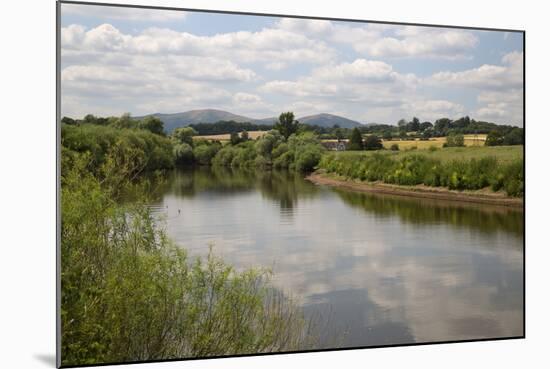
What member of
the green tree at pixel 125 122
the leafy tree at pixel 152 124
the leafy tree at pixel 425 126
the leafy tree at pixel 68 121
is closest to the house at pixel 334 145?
the leafy tree at pixel 425 126

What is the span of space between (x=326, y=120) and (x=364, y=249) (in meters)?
1.10

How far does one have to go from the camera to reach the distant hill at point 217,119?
20.0 ft

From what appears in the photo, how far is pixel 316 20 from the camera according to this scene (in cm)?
634

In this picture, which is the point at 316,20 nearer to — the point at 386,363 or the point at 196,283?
the point at 196,283

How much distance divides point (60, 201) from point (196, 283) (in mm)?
1195

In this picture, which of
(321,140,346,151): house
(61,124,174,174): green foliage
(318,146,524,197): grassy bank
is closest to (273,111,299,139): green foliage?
(321,140,346,151): house

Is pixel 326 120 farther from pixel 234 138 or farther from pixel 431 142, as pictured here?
pixel 431 142

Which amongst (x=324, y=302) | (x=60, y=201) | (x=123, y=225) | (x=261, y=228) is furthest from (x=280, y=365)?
(x=60, y=201)

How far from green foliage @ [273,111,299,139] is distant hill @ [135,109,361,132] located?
0.14 feet

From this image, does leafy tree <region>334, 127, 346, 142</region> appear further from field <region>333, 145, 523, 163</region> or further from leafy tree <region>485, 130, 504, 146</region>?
leafy tree <region>485, 130, 504, 146</region>

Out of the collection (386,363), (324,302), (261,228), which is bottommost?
(386,363)

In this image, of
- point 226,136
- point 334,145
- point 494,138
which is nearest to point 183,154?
point 226,136

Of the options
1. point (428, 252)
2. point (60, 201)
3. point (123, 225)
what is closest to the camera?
point (60, 201)

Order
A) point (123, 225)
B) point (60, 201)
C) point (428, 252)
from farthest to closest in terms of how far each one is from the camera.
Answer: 1. point (428, 252)
2. point (123, 225)
3. point (60, 201)
